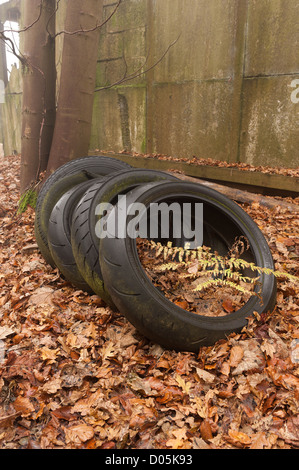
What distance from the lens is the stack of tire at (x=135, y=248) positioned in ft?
8.93

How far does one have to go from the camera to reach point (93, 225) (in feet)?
11.2

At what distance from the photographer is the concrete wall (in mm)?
5859

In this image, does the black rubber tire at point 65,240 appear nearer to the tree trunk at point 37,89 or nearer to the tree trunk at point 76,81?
the tree trunk at point 76,81

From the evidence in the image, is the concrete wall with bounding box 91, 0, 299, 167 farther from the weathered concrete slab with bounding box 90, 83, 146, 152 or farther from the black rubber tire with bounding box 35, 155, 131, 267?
the black rubber tire with bounding box 35, 155, 131, 267

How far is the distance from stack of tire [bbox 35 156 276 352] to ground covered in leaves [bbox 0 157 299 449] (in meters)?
0.19

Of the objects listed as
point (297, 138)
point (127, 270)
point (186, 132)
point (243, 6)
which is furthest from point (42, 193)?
point (243, 6)

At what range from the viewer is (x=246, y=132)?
6438mm

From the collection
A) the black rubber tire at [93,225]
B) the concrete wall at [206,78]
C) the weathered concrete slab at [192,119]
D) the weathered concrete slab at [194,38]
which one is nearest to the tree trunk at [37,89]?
the concrete wall at [206,78]

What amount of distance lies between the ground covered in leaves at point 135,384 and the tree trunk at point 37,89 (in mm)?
3714

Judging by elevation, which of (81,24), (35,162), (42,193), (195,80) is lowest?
(42,193)

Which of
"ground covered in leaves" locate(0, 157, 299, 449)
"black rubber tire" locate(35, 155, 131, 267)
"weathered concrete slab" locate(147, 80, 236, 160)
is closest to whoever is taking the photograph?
"ground covered in leaves" locate(0, 157, 299, 449)

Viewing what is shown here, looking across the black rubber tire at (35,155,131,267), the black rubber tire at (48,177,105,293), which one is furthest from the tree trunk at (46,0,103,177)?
the black rubber tire at (48,177,105,293)

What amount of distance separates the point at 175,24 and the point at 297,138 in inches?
141

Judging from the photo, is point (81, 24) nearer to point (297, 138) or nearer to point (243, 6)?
point (243, 6)
